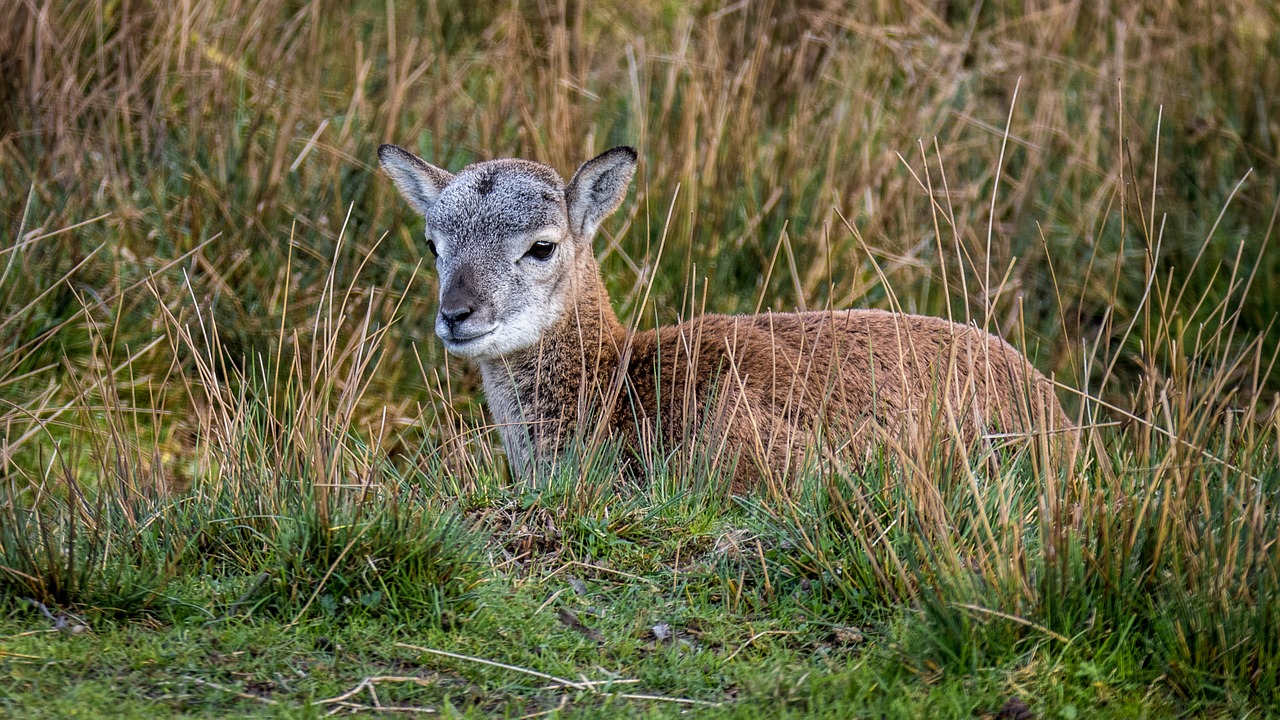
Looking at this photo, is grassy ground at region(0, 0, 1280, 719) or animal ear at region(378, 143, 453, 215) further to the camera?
animal ear at region(378, 143, 453, 215)

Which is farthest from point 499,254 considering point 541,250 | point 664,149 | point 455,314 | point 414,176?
point 664,149

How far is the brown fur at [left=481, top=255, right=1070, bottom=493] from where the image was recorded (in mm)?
5469

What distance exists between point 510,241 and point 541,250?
0.16 meters

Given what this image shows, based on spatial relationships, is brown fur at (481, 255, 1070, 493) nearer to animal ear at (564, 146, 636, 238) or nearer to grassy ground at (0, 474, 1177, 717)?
animal ear at (564, 146, 636, 238)

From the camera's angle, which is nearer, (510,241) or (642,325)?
(510,241)

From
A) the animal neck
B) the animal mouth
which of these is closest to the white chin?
the animal mouth

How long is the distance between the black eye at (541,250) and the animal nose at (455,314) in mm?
494

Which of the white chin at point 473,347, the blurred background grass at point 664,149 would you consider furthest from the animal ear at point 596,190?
the white chin at point 473,347

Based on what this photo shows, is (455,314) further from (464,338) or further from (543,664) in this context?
(543,664)

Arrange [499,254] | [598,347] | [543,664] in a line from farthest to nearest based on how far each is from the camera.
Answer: [499,254]
[598,347]
[543,664]

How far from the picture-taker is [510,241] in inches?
240

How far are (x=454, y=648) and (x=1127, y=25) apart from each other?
338 inches

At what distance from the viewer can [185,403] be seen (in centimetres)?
739

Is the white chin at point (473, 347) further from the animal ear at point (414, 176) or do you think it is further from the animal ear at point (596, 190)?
the animal ear at point (414, 176)
